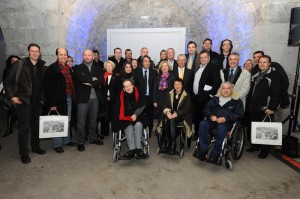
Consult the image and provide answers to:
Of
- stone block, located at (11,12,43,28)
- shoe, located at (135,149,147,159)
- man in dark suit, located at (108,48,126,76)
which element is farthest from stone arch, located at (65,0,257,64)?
shoe, located at (135,149,147,159)

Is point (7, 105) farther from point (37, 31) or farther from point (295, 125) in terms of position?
point (295, 125)

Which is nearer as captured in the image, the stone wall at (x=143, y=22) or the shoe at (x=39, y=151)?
the shoe at (x=39, y=151)

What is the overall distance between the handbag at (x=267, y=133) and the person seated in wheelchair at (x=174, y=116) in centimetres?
89

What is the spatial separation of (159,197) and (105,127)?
2144 mm

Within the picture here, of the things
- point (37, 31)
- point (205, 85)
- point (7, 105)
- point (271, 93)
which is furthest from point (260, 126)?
point (37, 31)

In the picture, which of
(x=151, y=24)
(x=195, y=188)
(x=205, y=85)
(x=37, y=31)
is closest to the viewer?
(x=195, y=188)

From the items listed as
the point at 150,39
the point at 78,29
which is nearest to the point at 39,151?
the point at 78,29

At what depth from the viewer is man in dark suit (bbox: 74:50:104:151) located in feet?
10.9

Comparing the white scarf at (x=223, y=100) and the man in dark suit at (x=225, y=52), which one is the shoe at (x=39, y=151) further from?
the man in dark suit at (x=225, y=52)

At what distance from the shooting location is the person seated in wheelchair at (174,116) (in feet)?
10.5

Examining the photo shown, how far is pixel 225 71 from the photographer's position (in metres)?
3.59

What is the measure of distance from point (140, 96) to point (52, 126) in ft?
4.29

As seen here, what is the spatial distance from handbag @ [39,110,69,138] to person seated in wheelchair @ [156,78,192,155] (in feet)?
4.48

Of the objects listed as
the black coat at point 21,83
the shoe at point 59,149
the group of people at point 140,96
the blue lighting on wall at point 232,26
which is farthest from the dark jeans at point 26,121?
the blue lighting on wall at point 232,26
